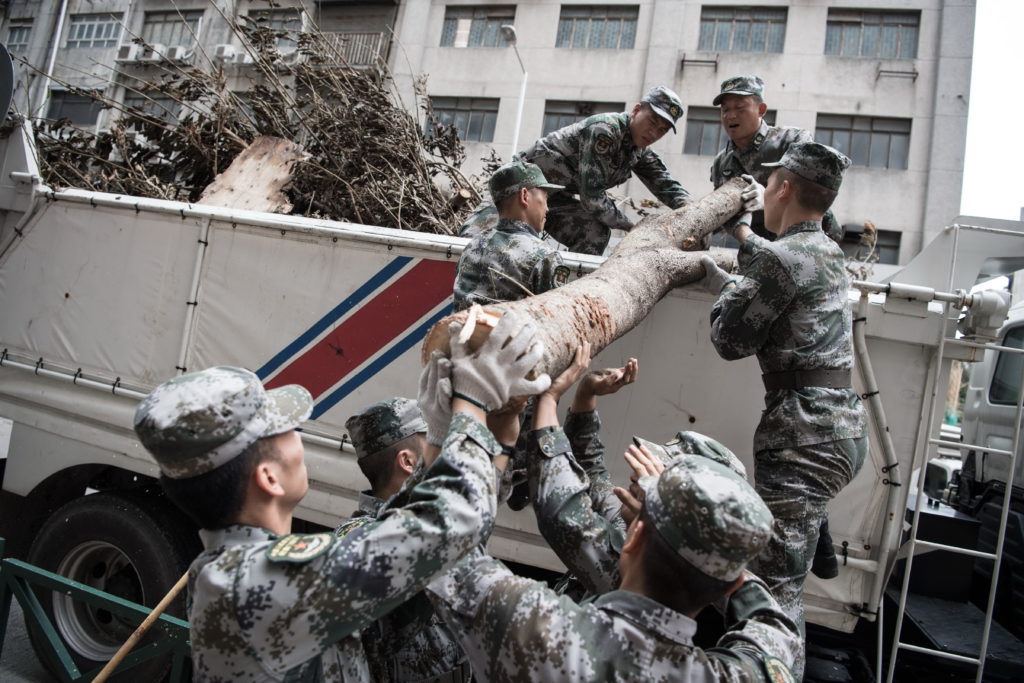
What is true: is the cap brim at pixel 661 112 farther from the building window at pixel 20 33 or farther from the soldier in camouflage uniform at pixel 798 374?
the building window at pixel 20 33

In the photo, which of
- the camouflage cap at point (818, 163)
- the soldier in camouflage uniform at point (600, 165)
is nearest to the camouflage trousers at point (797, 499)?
the camouflage cap at point (818, 163)

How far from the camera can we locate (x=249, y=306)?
3367mm

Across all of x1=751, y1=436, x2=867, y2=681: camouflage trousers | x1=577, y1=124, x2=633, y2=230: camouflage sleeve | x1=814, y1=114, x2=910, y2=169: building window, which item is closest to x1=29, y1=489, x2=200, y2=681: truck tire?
x1=751, y1=436, x2=867, y2=681: camouflage trousers

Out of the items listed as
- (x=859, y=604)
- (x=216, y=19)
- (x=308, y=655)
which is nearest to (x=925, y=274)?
(x=859, y=604)

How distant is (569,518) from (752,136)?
2.92 m

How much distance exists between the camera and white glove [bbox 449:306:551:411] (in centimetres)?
145

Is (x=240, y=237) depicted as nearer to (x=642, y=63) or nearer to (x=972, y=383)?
(x=972, y=383)

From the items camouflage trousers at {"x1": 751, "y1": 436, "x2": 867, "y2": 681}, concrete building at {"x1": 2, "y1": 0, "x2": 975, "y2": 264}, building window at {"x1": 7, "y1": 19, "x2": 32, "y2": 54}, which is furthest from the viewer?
building window at {"x1": 7, "y1": 19, "x2": 32, "y2": 54}

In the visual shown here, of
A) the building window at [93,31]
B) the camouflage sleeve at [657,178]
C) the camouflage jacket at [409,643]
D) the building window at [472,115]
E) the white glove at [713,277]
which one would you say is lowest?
the camouflage jacket at [409,643]

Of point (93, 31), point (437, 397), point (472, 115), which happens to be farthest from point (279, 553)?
point (93, 31)

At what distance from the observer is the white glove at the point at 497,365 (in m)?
1.45

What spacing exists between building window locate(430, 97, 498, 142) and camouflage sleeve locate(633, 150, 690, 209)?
1434 centimetres

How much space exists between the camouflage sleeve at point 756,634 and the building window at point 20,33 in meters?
27.9

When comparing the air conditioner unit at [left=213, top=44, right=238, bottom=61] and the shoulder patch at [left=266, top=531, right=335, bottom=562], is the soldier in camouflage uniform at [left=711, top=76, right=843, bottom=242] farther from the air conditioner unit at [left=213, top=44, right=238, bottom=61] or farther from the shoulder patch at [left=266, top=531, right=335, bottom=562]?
the air conditioner unit at [left=213, top=44, right=238, bottom=61]
